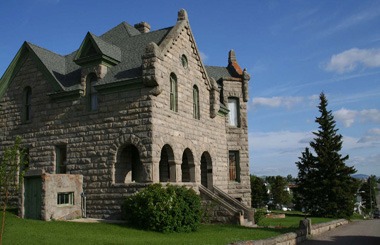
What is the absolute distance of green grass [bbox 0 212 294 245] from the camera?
11830 mm

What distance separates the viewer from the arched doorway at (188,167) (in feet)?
68.8

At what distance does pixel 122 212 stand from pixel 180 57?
326 inches

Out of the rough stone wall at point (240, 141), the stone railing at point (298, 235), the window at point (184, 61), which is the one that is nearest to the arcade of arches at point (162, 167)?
the rough stone wall at point (240, 141)

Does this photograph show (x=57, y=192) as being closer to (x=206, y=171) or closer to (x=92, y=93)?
(x=92, y=93)

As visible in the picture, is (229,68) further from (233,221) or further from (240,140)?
(233,221)

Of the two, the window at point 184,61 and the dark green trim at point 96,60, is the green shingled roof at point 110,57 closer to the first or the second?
the dark green trim at point 96,60

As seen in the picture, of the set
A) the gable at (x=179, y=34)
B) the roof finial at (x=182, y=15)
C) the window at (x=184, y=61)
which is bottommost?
the window at (x=184, y=61)

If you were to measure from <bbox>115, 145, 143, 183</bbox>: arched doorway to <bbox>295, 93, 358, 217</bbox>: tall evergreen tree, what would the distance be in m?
22.3

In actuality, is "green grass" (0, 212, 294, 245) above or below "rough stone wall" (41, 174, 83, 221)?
below

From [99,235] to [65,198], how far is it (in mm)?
5471

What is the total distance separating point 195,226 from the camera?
1580 centimetres

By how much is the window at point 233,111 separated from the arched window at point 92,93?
9783mm

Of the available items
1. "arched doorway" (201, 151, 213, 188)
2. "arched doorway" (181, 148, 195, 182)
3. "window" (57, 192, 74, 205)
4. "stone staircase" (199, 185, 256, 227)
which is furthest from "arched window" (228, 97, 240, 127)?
"window" (57, 192, 74, 205)

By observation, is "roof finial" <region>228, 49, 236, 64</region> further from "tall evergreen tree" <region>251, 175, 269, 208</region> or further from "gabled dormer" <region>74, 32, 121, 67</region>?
"tall evergreen tree" <region>251, 175, 269, 208</region>
